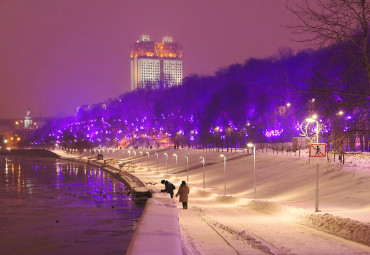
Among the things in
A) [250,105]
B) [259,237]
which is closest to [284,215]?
[259,237]

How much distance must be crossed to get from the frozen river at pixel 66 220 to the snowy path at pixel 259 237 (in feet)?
17.2

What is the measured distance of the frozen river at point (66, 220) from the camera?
94.0 ft

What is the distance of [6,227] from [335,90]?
25836 mm

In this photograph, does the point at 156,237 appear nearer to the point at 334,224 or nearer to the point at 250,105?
the point at 334,224

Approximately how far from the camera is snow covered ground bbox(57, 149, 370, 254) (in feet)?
63.6

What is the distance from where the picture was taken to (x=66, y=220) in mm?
37875

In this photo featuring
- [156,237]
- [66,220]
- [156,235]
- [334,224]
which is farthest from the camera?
[66,220]

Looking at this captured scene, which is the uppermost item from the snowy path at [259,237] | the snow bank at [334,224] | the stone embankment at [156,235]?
the stone embankment at [156,235]

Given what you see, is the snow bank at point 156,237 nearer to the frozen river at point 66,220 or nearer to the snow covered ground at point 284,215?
the snow covered ground at point 284,215

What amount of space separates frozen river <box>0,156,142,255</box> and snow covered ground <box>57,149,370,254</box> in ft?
15.1

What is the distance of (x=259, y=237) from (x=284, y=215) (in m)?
7.56

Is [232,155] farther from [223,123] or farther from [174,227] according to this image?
[174,227]

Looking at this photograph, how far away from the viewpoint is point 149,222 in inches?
746

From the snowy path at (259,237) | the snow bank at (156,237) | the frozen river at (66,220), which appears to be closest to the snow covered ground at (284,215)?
the snowy path at (259,237)
